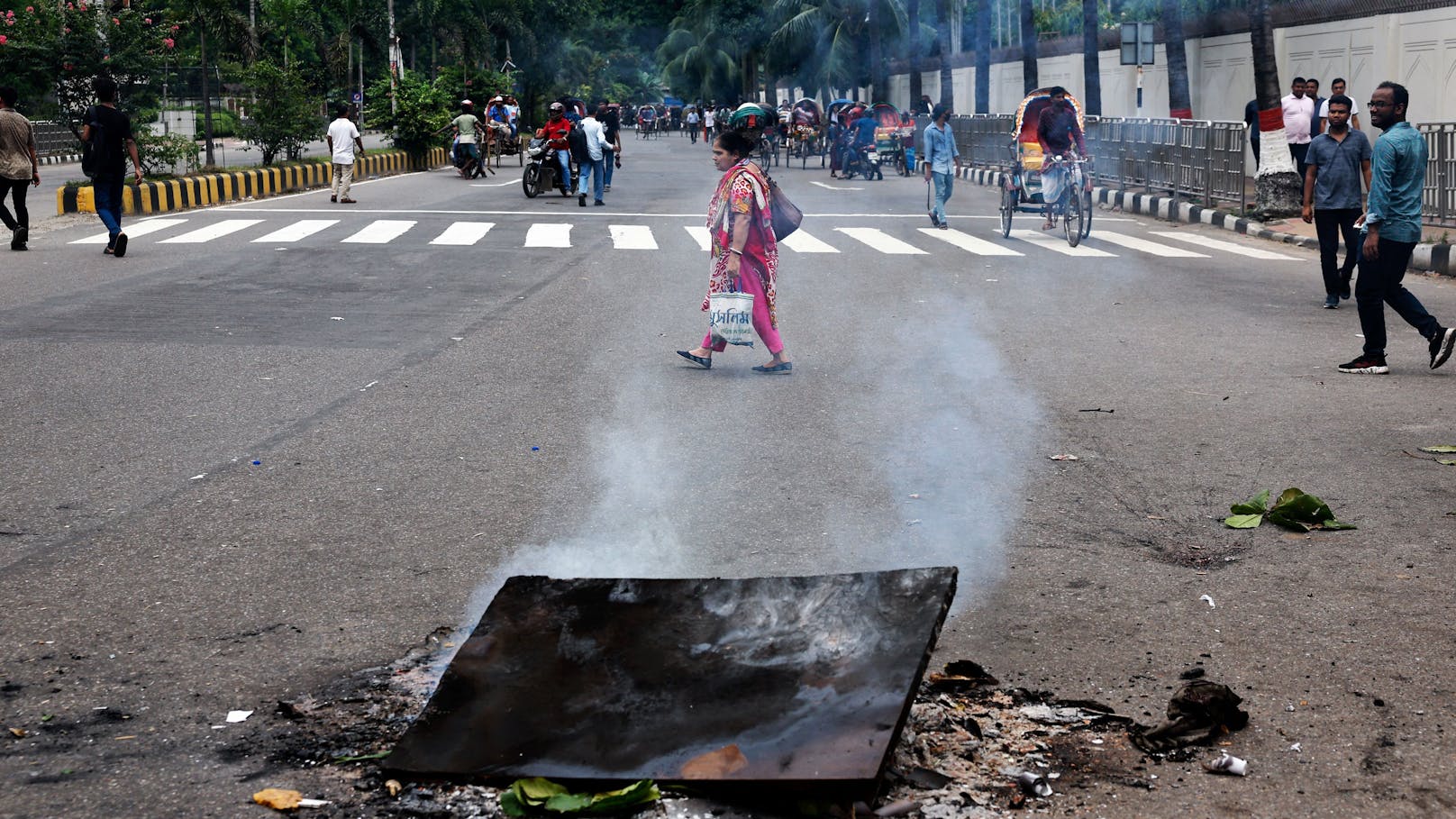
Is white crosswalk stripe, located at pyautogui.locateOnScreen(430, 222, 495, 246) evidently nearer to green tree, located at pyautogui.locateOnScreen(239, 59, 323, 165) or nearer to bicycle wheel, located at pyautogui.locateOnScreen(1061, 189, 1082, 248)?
bicycle wheel, located at pyautogui.locateOnScreen(1061, 189, 1082, 248)

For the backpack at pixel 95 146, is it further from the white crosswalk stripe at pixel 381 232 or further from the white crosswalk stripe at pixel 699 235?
the white crosswalk stripe at pixel 699 235

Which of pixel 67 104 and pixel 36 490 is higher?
pixel 67 104

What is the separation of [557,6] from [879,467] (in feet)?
182

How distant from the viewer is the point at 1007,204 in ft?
57.7

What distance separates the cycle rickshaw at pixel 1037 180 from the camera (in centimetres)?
1647

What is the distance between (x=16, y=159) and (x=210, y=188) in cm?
717

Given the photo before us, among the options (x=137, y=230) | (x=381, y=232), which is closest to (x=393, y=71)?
(x=137, y=230)

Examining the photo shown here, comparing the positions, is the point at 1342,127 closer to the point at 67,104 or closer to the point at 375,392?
the point at 375,392

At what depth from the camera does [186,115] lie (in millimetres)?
47844

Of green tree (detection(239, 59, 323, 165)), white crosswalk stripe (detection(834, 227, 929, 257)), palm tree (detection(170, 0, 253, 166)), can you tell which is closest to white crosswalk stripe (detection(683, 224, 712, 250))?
white crosswalk stripe (detection(834, 227, 929, 257))

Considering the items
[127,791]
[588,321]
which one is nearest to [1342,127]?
[588,321]

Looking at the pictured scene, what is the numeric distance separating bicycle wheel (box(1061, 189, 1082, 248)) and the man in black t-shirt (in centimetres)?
994

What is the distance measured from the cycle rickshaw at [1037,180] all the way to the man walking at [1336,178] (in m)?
5.35

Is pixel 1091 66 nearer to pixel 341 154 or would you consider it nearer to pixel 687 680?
pixel 341 154
